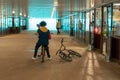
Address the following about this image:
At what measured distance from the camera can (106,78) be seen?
9320 mm

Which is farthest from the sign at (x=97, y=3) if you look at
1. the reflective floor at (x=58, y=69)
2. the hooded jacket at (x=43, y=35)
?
the hooded jacket at (x=43, y=35)

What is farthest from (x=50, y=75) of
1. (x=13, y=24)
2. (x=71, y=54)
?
(x=13, y=24)

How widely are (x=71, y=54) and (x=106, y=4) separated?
2726 millimetres

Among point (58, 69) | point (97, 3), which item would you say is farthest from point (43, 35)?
point (97, 3)

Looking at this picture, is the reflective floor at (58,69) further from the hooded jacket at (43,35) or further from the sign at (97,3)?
the sign at (97,3)

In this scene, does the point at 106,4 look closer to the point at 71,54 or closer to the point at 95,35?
the point at 71,54

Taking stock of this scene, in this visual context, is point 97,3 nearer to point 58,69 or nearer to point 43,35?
point 43,35

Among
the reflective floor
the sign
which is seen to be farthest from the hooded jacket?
the sign

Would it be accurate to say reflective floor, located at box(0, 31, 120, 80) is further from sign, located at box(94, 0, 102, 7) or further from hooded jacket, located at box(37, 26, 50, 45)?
sign, located at box(94, 0, 102, 7)

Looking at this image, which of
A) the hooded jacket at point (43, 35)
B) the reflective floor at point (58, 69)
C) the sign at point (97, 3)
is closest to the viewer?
the reflective floor at point (58, 69)

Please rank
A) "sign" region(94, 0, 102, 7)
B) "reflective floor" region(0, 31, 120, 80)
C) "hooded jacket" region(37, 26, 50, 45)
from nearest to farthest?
"reflective floor" region(0, 31, 120, 80) → "hooded jacket" region(37, 26, 50, 45) → "sign" region(94, 0, 102, 7)

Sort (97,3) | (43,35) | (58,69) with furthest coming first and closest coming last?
(97,3), (43,35), (58,69)

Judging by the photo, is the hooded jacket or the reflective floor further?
the hooded jacket

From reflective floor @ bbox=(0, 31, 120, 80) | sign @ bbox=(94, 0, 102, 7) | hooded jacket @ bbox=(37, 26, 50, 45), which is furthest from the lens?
sign @ bbox=(94, 0, 102, 7)
